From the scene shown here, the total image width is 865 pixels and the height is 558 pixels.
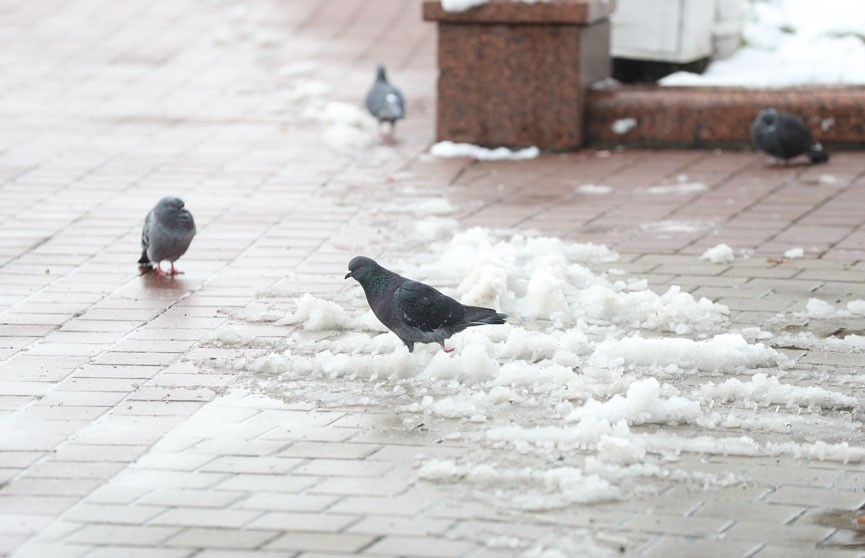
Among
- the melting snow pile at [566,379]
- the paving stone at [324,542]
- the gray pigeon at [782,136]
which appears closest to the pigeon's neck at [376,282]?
the melting snow pile at [566,379]

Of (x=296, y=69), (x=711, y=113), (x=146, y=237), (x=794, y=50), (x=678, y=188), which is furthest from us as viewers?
(x=296, y=69)

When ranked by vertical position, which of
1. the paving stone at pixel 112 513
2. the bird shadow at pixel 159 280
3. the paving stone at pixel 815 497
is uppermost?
the paving stone at pixel 112 513

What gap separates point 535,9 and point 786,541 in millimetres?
6348

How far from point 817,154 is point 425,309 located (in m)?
4.84

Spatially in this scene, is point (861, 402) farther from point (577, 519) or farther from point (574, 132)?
point (574, 132)

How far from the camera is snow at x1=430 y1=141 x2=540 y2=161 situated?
32.0 ft

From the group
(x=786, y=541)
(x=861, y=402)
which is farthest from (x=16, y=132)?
(x=786, y=541)

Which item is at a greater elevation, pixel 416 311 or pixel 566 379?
pixel 416 311

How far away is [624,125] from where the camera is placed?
9.95 meters

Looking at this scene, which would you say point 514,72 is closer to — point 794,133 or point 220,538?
point 794,133

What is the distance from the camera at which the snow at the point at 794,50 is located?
1063 centimetres

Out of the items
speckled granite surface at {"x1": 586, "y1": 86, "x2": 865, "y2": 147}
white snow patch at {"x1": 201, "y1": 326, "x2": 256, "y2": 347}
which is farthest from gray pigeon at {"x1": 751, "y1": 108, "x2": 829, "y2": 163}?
white snow patch at {"x1": 201, "y1": 326, "x2": 256, "y2": 347}

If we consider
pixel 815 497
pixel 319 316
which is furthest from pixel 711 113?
pixel 815 497

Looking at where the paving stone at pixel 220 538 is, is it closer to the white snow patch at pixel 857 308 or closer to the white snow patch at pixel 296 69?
the white snow patch at pixel 857 308
